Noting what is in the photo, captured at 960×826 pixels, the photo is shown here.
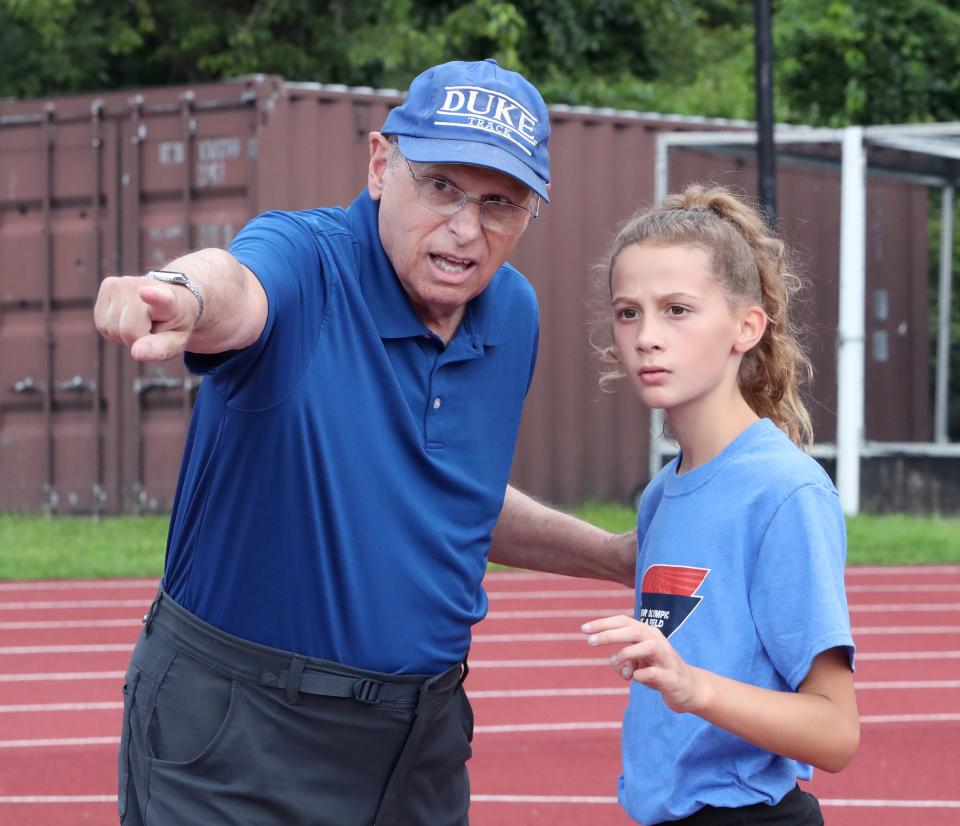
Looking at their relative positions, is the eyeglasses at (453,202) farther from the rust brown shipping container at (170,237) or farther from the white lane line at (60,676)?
the rust brown shipping container at (170,237)

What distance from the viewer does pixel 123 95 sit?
11.4 m

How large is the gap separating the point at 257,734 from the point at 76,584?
758 centimetres

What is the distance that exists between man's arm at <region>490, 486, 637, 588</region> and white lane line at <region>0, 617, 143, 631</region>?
5796 mm

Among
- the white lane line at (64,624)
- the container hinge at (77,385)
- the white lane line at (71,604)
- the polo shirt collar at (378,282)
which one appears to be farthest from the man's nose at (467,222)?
the container hinge at (77,385)

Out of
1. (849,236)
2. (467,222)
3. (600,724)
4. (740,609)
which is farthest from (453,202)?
(849,236)

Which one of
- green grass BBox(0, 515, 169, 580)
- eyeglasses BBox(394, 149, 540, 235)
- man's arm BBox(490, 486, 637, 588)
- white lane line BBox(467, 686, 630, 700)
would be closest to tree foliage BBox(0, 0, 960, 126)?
green grass BBox(0, 515, 169, 580)

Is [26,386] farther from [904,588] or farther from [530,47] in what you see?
[530,47]

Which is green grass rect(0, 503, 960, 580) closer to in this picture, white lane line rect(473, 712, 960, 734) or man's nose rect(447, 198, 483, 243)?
white lane line rect(473, 712, 960, 734)

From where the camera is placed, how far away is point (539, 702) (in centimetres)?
675

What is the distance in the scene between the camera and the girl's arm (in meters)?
2.01

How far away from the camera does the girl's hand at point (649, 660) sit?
1984mm

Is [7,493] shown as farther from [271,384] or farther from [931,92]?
[931,92]

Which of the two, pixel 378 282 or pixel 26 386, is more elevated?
pixel 378 282

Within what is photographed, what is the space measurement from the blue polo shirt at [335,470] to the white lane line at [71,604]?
666 cm
